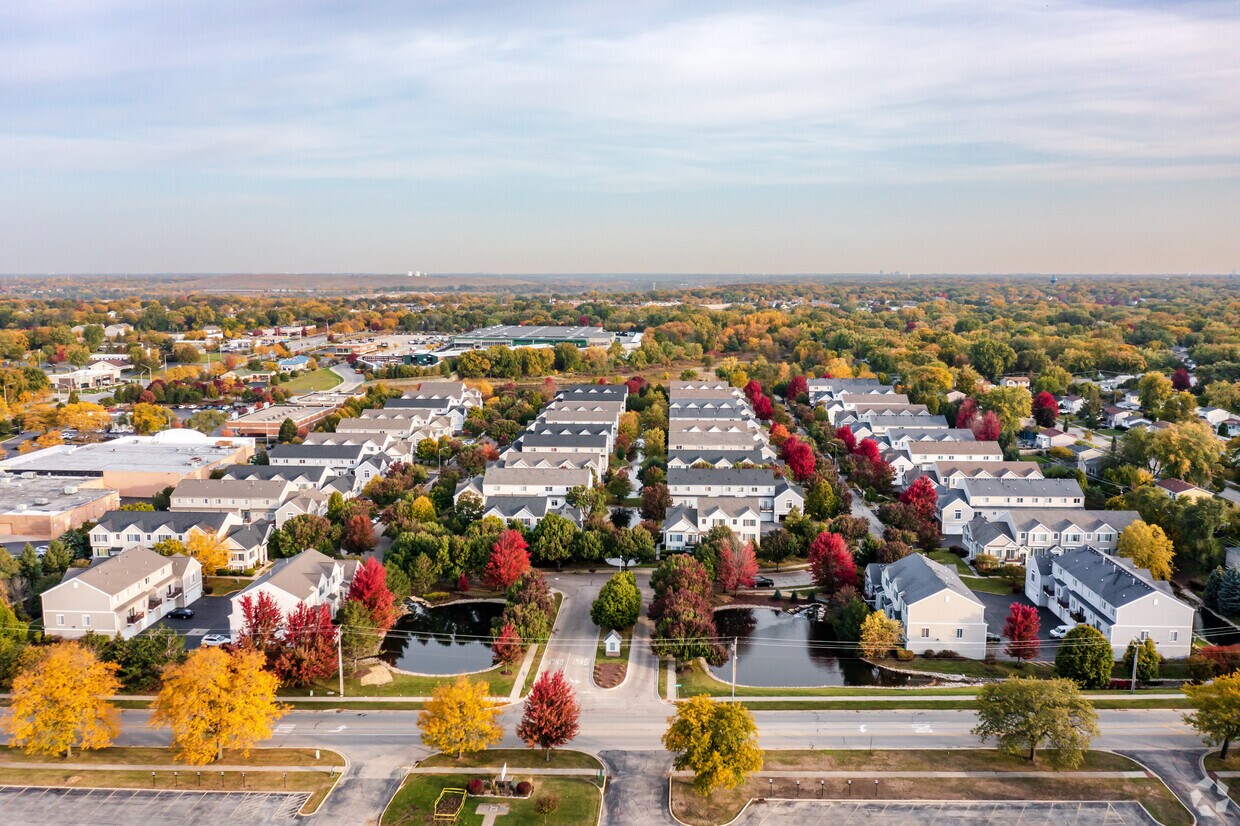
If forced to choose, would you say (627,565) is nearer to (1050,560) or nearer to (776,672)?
(776,672)

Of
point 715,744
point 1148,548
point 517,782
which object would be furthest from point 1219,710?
point 517,782

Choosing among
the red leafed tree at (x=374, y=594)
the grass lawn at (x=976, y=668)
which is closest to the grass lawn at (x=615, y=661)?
the red leafed tree at (x=374, y=594)

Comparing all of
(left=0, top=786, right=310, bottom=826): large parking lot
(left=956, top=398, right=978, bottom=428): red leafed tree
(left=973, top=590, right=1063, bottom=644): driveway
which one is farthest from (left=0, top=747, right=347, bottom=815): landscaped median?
(left=956, top=398, right=978, bottom=428): red leafed tree

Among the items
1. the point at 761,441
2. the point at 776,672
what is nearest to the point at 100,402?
the point at 761,441

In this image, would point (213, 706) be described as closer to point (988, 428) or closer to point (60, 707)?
point (60, 707)

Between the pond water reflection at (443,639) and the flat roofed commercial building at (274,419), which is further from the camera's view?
the flat roofed commercial building at (274,419)

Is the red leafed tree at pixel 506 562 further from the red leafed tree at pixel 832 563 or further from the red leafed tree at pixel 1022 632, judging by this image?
the red leafed tree at pixel 1022 632
